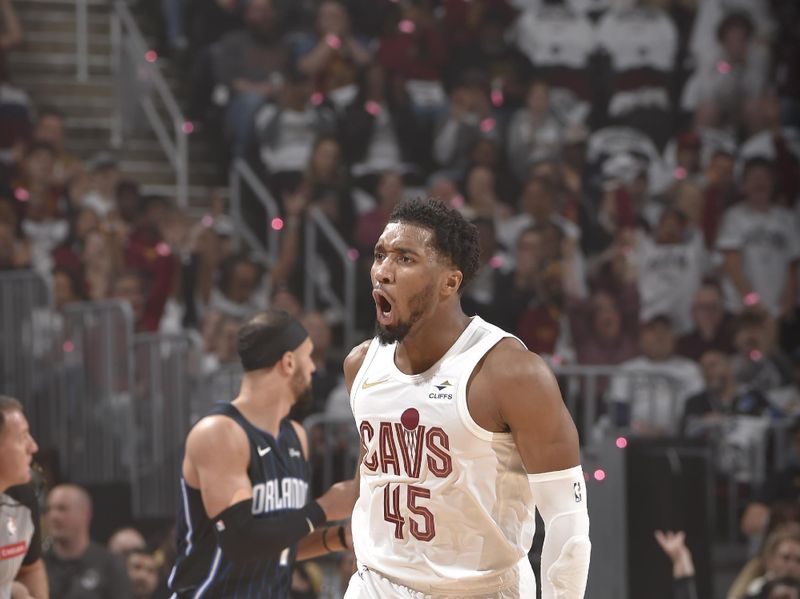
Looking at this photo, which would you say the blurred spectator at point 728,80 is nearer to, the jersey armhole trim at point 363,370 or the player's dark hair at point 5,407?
the player's dark hair at point 5,407

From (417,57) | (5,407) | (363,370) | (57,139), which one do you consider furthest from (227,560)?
(417,57)

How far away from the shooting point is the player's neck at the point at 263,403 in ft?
17.6

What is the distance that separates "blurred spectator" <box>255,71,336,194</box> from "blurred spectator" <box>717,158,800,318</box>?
360cm

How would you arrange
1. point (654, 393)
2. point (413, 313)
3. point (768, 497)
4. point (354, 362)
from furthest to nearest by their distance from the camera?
point (654, 393) < point (768, 497) < point (354, 362) < point (413, 313)

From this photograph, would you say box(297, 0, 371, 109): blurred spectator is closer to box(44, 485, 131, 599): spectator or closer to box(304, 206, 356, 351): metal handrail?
box(304, 206, 356, 351): metal handrail

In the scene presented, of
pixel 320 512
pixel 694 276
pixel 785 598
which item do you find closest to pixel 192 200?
pixel 694 276

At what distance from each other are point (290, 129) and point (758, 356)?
4.39 m

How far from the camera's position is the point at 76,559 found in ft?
26.1

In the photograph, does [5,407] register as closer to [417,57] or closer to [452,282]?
[452,282]

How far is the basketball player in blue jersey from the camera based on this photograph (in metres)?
5.07

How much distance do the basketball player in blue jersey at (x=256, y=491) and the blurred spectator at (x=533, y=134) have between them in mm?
7029

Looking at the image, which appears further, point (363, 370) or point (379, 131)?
point (379, 131)

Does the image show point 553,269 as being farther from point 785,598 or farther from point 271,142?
point 785,598

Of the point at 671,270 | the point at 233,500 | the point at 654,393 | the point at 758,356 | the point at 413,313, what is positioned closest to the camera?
the point at 413,313
